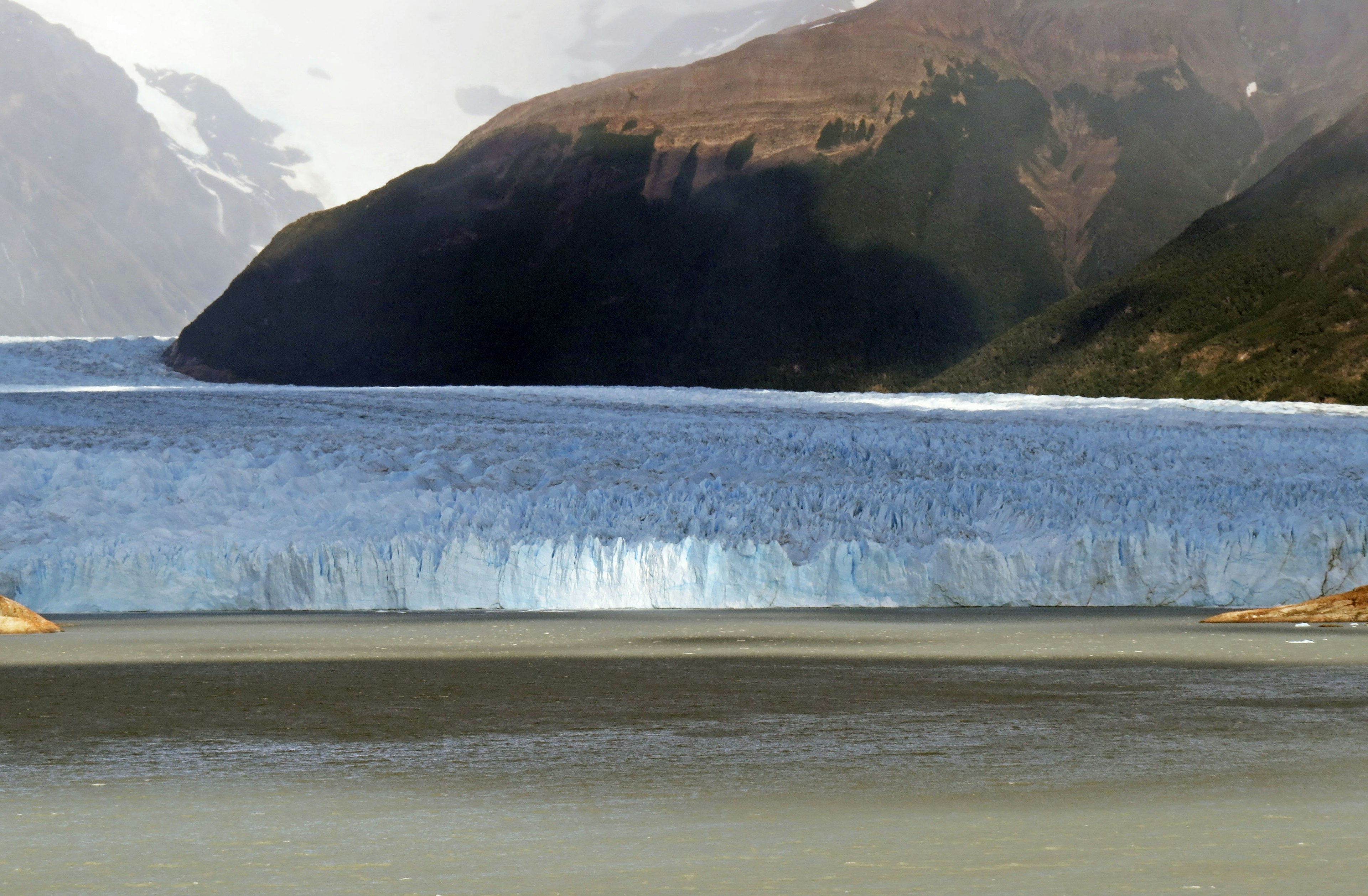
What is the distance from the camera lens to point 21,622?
15070mm

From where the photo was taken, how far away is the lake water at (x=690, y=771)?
4.77 meters

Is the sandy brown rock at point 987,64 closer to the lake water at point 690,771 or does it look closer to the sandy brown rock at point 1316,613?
the sandy brown rock at point 1316,613

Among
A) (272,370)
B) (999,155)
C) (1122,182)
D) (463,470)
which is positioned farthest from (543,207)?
(463,470)

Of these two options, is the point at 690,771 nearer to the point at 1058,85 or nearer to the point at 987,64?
the point at 987,64

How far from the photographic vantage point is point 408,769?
6.75 m

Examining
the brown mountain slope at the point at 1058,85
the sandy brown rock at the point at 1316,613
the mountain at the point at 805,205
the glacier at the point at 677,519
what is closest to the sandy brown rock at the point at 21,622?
the glacier at the point at 677,519

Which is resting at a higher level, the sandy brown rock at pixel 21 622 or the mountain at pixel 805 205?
the mountain at pixel 805 205

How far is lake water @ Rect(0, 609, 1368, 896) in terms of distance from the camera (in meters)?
4.77

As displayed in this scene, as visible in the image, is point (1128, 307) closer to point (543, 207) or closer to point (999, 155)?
point (999, 155)

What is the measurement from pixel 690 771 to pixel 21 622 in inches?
408

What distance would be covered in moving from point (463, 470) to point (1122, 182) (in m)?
71.6

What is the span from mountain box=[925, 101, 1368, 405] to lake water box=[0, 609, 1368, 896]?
43539mm

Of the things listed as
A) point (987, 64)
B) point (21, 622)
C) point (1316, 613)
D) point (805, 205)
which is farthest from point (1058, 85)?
point (21, 622)

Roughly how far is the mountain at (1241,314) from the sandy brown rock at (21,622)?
42623mm
